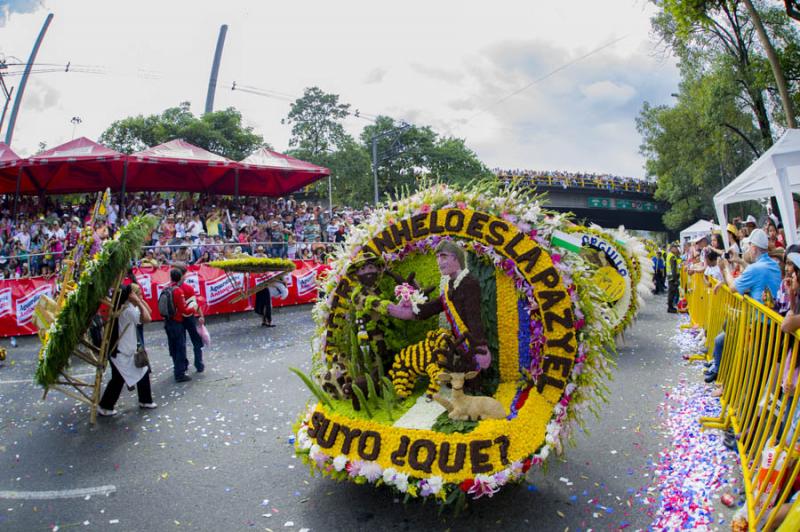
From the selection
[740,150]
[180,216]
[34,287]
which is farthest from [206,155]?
[740,150]

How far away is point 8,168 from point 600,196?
38.6 meters

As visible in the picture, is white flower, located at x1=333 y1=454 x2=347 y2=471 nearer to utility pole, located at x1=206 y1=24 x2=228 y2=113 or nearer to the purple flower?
the purple flower

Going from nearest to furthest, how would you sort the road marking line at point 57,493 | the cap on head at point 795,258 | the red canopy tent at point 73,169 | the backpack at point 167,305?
the cap on head at point 795,258 → the road marking line at point 57,493 → the backpack at point 167,305 → the red canopy tent at point 73,169

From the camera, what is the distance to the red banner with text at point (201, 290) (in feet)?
39.5

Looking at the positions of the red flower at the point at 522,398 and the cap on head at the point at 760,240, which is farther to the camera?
A: the cap on head at the point at 760,240

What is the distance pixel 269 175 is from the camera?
76.5 feet

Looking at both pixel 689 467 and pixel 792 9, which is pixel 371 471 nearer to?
pixel 689 467

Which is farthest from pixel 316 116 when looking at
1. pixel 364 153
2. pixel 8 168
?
pixel 8 168

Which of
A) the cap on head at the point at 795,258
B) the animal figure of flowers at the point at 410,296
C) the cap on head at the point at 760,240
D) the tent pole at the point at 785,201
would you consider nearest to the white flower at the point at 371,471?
the animal figure of flowers at the point at 410,296

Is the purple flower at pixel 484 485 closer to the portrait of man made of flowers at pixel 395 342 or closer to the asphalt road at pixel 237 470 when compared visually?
the asphalt road at pixel 237 470

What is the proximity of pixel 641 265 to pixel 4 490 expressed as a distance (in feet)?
34.0

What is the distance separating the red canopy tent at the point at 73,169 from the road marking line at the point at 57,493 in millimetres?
15505

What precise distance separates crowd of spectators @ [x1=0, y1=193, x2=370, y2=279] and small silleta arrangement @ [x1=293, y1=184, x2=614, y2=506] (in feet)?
23.9

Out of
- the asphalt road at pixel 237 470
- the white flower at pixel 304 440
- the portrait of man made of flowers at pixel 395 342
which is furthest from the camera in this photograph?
the portrait of man made of flowers at pixel 395 342
